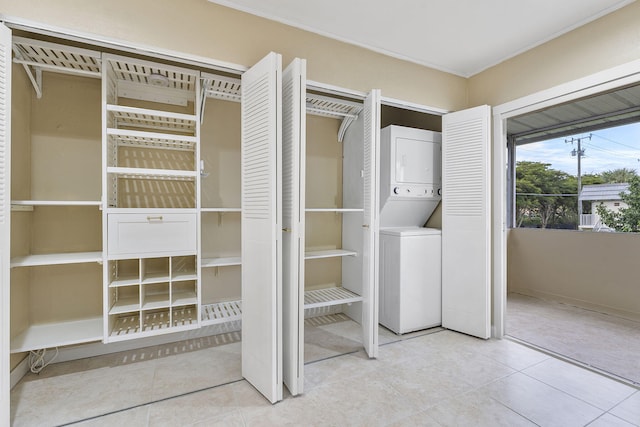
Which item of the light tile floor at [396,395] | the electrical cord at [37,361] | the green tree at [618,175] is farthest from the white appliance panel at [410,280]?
the electrical cord at [37,361]

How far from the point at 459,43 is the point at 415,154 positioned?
40.5 inches

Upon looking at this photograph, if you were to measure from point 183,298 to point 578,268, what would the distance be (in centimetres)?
468

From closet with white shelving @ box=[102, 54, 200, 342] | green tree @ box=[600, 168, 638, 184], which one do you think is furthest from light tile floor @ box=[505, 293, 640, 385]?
closet with white shelving @ box=[102, 54, 200, 342]

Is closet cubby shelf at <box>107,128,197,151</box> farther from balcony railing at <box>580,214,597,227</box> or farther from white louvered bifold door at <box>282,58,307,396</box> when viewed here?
balcony railing at <box>580,214,597,227</box>

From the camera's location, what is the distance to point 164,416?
179 cm

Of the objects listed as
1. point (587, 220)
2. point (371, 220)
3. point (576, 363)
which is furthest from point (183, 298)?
point (587, 220)

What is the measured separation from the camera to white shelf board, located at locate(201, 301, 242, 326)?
239 centimetres

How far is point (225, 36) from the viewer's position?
2.11 metres

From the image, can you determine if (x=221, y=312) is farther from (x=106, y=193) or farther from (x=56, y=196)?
(x=56, y=196)

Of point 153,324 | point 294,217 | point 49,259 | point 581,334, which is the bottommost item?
point 581,334

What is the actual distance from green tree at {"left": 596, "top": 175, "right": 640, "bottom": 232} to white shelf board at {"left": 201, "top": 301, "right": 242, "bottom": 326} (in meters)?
4.66

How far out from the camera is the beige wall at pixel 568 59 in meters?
2.10

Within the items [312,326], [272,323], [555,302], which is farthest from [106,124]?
[555,302]

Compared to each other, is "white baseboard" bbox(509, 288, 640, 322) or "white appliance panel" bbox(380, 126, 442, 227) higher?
"white appliance panel" bbox(380, 126, 442, 227)
